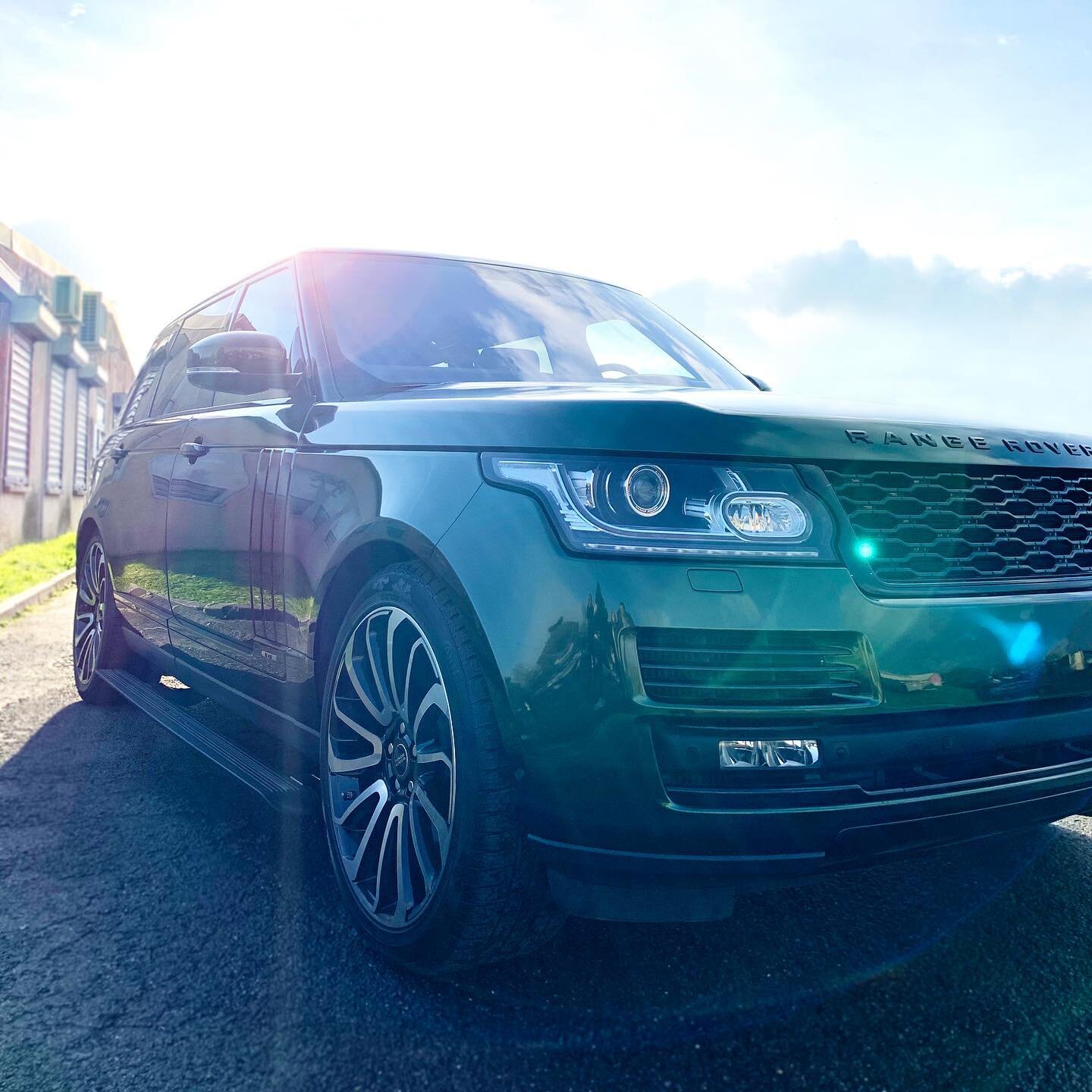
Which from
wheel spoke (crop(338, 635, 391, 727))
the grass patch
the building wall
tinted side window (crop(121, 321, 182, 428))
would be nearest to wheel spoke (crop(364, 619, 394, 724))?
wheel spoke (crop(338, 635, 391, 727))

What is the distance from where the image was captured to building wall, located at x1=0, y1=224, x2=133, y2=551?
1717 cm

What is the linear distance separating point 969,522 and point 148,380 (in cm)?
434

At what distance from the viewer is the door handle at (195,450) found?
371 cm

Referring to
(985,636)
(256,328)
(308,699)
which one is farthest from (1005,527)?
(256,328)

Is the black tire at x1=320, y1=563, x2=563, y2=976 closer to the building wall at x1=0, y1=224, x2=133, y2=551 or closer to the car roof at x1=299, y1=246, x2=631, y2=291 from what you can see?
the car roof at x1=299, y1=246, x2=631, y2=291

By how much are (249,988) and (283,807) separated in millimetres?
468

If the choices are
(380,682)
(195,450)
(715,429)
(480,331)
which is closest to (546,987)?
(380,682)

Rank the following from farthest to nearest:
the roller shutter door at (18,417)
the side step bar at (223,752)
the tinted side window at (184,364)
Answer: the roller shutter door at (18,417) < the tinted side window at (184,364) < the side step bar at (223,752)

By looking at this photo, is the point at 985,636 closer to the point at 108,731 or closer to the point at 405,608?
the point at 405,608

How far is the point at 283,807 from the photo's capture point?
106 inches

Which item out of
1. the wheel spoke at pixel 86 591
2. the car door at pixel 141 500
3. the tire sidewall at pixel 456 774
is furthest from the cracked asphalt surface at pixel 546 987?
the wheel spoke at pixel 86 591

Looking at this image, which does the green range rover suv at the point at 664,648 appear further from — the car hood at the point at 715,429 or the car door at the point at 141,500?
the car door at the point at 141,500

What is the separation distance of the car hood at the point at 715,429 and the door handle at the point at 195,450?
54.6 inches

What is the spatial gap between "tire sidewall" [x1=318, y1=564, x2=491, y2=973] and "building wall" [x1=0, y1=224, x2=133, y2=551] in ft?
52.4
